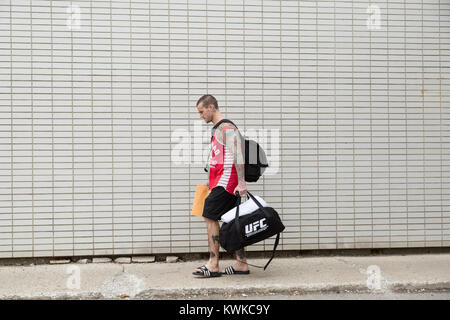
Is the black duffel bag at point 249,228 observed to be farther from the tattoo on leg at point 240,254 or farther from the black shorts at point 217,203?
the tattoo on leg at point 240,254

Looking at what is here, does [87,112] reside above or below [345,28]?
below

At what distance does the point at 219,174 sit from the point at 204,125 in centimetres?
112

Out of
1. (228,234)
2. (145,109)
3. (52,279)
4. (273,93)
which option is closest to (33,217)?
(52,279)

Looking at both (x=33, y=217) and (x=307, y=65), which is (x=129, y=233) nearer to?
(x=33, y=217)

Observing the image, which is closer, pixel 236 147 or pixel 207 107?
pixel 236 147

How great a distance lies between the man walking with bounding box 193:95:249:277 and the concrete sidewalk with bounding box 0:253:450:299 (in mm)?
433

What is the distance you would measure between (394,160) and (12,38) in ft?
17.3

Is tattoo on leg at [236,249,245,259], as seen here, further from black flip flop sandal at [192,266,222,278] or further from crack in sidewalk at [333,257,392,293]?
crack in sidewalk at [333,257,392,293]

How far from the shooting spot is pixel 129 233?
5719mm

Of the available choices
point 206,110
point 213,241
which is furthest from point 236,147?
point 213,241

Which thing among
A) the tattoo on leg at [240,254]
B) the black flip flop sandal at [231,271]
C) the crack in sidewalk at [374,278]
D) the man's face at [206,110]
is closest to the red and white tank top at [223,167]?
the man's face at [206,110]

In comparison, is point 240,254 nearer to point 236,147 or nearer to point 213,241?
point 213,241

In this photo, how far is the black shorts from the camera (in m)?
4.83

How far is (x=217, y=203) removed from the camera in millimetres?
4832
